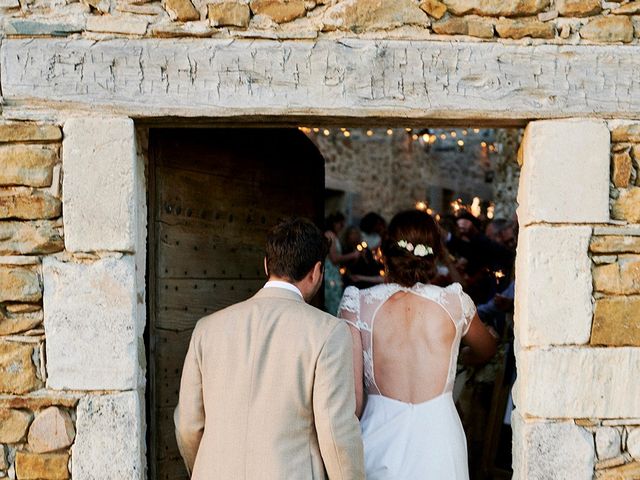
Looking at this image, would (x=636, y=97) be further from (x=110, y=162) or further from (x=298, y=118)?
(x=110, y=162)

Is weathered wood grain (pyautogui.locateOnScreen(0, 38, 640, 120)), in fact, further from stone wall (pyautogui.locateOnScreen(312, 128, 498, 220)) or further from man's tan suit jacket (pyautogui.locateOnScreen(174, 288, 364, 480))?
stone wall (pyautogui.locateOnScreen(312, 128, 498, 220))

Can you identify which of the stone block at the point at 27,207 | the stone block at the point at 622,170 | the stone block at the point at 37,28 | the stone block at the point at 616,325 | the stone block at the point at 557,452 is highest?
the stone block at the point at 37,28

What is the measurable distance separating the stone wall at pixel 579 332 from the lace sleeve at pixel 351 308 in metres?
0.66

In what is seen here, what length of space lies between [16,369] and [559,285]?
6.90ft

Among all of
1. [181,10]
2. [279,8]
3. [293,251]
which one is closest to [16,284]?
[293,251]

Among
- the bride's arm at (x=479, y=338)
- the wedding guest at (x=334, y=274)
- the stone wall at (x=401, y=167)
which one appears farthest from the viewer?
the stone wall at (x=401, y=167)

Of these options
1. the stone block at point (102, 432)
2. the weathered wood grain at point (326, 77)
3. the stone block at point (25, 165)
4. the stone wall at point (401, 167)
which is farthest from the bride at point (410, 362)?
the stone wall at point (401, 167)

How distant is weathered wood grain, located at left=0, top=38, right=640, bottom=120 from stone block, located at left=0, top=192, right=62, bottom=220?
38 cm

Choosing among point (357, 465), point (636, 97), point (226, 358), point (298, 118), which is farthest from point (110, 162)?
point (636, 97)

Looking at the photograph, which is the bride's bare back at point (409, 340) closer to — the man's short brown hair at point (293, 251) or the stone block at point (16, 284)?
the man's short brown hair at point (293, 251)

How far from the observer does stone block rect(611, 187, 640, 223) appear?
302 cm

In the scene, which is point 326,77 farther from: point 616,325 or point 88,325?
point 616,325

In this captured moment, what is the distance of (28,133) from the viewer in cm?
298

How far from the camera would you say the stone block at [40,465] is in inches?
116
